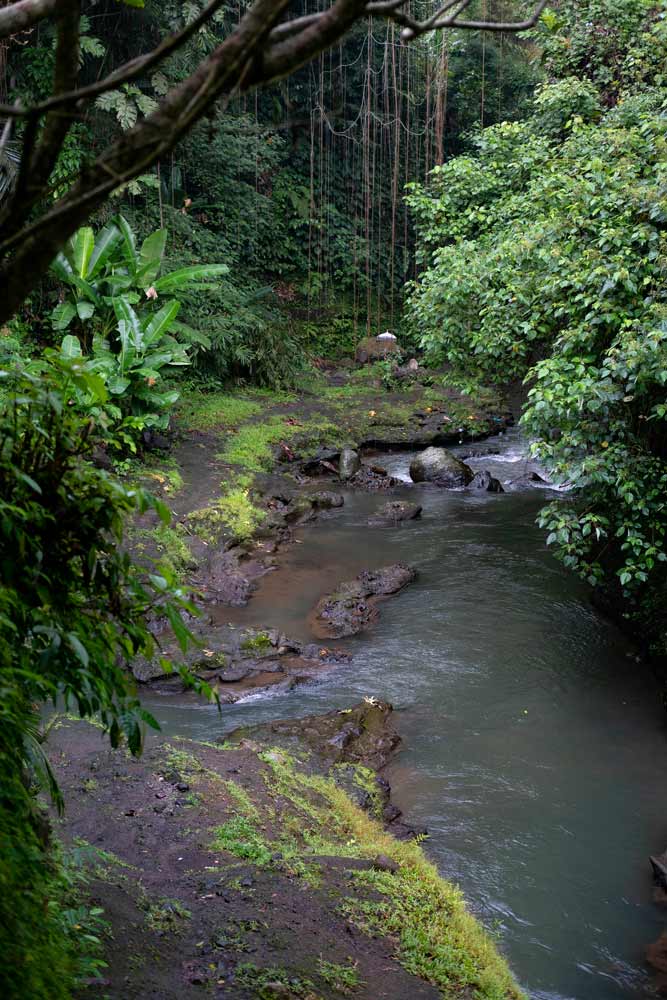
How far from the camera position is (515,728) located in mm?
7090

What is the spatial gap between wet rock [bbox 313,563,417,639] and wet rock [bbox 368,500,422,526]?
5.99 ft

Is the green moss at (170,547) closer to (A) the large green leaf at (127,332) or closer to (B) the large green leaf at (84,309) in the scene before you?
(A) the large green leaf at (127,332)

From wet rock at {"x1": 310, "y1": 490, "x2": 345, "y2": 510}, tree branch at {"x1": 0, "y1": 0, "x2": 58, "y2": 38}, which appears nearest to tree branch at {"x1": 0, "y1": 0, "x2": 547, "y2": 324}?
tree branch at {"x1": 0, "y1": 0, "x2": 58, "y2": 38}

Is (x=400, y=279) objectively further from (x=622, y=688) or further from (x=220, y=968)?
(x=220, y=968)

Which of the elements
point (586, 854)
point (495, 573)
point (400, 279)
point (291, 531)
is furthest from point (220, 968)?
point (400, 279)

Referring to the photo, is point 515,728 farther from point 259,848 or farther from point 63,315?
point 63,315

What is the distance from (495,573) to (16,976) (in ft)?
27.9

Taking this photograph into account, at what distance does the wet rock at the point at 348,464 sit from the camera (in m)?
13.7

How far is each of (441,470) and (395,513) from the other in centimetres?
203

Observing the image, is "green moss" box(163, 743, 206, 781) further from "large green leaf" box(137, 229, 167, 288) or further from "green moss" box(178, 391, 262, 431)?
"green moss" box(178, 391, 262, 431)

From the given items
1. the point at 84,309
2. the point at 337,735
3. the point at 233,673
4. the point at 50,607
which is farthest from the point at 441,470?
the point at 50,607

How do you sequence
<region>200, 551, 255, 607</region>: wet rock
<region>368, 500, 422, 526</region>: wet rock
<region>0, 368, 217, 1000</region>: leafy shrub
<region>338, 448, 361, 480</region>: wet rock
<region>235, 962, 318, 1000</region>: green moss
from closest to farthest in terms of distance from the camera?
<region>0, 368, 217, 1000</region>: leafy shrub → <region>235, 962, 318, 1000</region>: green moss → <region>200, 551, 255, 607</region>: wet rock → <region>368, 500, 422, 526</region>: wet rock → <region>338, 448, 361, 480</region>: wet rock

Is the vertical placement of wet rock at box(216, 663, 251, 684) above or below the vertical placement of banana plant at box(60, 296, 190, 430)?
below

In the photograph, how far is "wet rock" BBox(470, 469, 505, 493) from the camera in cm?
1325
